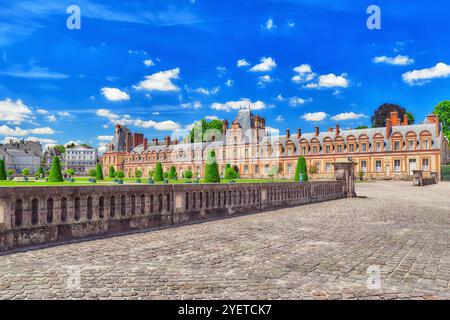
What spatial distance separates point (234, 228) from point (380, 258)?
163 inches

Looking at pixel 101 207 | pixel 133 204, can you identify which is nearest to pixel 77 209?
pixel 101 207

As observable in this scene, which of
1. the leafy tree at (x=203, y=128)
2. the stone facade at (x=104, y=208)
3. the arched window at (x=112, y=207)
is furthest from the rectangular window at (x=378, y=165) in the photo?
the arched window at (x=112, y=207)

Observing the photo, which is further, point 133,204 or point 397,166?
point 397,166

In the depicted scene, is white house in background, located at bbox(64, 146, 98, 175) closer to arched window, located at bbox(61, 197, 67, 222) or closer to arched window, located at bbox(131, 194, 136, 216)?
arched window, located at bbox(131, 194, 136, 216)

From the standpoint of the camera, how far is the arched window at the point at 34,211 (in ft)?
22.4

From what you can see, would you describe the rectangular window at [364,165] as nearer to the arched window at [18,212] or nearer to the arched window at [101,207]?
the arched window at [101,207]

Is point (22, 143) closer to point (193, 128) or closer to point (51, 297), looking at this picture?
point (193, 128)

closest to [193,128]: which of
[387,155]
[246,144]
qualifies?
[246,144]

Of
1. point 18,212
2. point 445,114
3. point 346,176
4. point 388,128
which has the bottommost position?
point 18,212

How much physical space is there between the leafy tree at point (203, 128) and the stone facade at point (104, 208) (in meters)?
72.2

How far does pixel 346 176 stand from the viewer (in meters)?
23.2

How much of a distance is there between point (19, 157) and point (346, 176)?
118 metres

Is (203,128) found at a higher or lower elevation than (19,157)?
higher

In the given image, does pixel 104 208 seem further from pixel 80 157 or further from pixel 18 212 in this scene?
pixel 80 157
